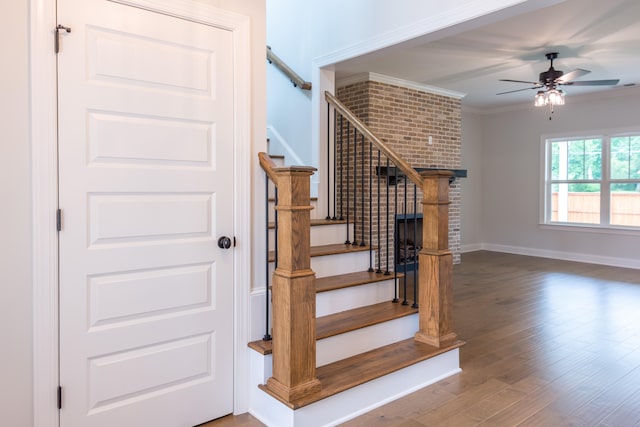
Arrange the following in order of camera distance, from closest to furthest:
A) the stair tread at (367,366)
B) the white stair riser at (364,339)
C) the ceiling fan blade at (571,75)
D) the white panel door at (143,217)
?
the white panel door at (143,217) < the stair tread at (367,366) < the white stair riser at (364,339) < the ceiling fan blade at (571,75)

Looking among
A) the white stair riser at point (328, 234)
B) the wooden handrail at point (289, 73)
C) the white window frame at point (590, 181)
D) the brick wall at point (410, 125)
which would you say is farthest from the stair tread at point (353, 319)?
the white window frame at point (590, 181)

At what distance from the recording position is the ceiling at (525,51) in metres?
3.86

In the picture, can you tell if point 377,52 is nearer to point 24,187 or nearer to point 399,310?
point 399,310

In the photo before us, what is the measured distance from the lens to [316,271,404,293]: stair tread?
302 centimetres

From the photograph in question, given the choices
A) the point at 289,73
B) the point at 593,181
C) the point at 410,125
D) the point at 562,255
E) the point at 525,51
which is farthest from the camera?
the point at 562,255

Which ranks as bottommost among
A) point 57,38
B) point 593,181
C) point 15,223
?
point 15,223

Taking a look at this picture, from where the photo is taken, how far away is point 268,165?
7.93 ft

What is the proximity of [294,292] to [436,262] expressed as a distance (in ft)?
3.76

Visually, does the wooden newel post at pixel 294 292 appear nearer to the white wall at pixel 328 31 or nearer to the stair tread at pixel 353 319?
the stair tread at pixel 353 319

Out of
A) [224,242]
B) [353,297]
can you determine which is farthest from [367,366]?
[224,242]

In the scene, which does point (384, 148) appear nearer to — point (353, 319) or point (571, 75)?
point (353, 319)

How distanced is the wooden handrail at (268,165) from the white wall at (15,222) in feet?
3.53

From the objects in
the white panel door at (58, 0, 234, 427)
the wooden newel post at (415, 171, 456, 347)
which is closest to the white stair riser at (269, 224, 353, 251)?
the wooden newel post at (415, 171, 456, 347)

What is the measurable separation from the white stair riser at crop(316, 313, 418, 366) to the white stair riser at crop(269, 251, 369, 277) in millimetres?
628
